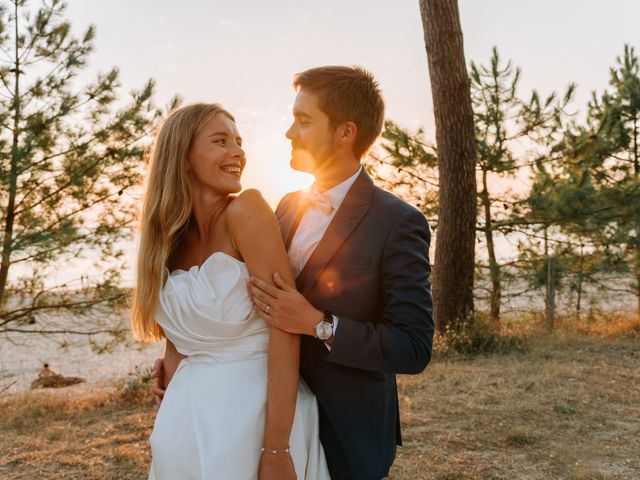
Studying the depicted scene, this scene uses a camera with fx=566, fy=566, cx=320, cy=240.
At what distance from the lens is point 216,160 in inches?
74.4

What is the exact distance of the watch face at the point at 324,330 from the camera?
172cm

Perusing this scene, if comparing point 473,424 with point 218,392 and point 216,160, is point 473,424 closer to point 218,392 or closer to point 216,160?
point 218,392

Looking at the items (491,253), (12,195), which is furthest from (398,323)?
(491,253)

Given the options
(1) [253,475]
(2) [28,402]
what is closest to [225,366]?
(1) [253,475]

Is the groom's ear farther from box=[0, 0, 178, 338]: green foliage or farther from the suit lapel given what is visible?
box=[0, 0, 178, 338]: green foliage

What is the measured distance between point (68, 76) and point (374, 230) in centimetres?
649

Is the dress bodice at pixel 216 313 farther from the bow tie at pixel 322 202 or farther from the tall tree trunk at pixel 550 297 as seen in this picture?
the tall tree trunk at pixel 550 297

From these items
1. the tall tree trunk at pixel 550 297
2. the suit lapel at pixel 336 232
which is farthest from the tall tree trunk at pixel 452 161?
the suit lapel at pixel 336 232

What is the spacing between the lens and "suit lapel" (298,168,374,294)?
189cm

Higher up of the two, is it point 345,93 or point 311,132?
point 345,93

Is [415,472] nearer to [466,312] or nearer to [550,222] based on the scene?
[466,312]

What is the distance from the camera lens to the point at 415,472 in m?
3.63

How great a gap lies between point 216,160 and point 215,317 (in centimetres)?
52

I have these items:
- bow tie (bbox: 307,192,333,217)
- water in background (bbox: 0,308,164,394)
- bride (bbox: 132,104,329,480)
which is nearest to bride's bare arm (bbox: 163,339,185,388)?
bride (bbox: 132,104,329,480)
